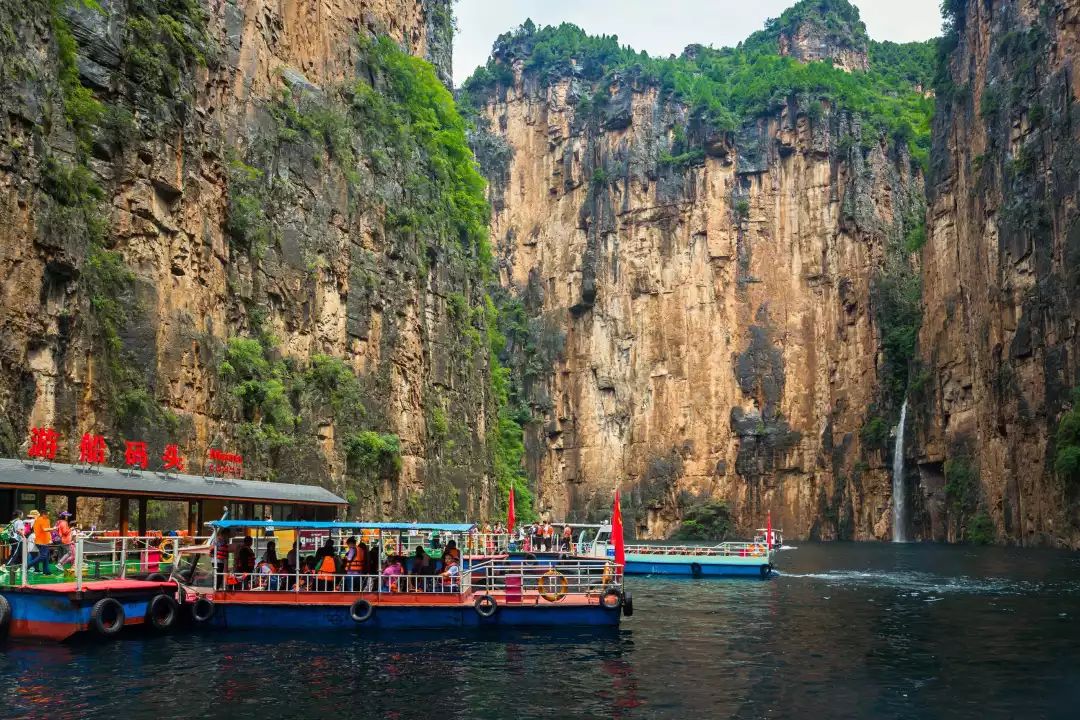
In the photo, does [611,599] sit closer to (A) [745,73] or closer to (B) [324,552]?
(B) [324,552]

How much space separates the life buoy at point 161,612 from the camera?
25234 millimetres

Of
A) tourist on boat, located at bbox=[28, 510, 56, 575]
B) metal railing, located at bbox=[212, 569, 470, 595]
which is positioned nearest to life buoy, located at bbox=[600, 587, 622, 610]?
metal railing, located at bbox=[212, 569, 470, 595]

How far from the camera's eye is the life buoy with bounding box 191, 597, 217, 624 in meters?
26.1

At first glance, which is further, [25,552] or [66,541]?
[66,541]

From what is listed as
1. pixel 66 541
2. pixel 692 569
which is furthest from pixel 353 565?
pixel 692 569

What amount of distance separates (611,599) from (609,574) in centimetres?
169

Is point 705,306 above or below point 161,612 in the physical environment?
above

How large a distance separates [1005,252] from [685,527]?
4158 centimetres

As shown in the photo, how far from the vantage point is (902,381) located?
3723 inches

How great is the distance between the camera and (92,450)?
2881 cm

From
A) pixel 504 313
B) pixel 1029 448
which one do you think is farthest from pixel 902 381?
pixel 504 313

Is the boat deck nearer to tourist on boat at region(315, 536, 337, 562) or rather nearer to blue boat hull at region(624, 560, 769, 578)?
tourist on boat at region(315, 536, 337, 562)

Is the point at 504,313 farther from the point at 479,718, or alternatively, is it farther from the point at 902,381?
the point at 479,718

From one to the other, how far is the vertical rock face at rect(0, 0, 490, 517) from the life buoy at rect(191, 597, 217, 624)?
6.80 m
